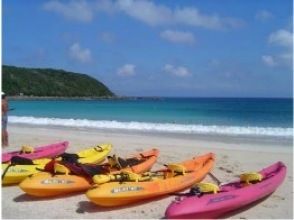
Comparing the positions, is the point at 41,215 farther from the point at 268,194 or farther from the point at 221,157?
the point at 221,157

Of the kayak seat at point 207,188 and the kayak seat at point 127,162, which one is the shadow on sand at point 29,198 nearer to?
the kayak seat at point 127,162

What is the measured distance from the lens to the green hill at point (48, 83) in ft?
274

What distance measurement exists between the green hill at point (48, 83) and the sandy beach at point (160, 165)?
70527mm

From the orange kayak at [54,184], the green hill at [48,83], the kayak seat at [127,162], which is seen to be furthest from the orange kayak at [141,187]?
the green hill at [48,83]

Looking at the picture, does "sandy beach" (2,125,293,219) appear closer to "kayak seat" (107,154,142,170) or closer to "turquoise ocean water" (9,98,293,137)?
"kayak seat" (107,154,142,170)

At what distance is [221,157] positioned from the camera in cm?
941

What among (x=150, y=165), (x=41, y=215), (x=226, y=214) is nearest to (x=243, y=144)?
(x=150, y=165)

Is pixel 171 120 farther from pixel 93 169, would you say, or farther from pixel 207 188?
pixel 207 188

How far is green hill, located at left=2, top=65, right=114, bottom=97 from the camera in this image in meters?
83.6

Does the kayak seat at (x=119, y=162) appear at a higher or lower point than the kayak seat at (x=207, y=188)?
higher

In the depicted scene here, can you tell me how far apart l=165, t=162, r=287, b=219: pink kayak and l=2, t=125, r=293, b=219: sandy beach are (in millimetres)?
173

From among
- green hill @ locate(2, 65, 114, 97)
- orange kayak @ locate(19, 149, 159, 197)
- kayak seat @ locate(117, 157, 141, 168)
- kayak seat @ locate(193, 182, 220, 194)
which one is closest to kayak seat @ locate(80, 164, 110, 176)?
orange kayak @ locate(19, 149, 159, 197)

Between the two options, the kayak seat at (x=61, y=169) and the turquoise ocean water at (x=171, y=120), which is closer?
the kayak seat at (x=61, y=169)

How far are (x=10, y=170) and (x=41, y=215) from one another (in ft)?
5.28
